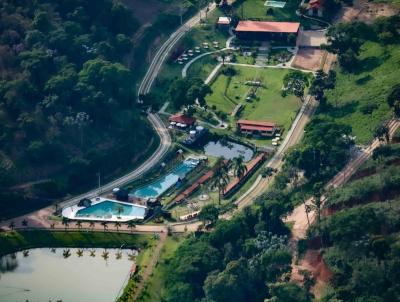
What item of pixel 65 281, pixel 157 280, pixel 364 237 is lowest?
→ pixel 157 280

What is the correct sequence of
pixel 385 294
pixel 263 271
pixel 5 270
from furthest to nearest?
1. pixel 5 270
2. pixel 263 271
3. pixel 385 294

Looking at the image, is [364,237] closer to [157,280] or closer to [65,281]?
[157,280]

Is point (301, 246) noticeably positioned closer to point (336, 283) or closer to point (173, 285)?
point (336, 283)

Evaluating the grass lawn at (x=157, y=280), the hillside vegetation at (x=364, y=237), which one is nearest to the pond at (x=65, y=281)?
the grass lawn at (x=157, y=280)

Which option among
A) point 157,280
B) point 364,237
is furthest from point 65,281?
point 364,237

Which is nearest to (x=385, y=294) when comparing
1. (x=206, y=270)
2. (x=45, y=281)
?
(x=206, y=270)

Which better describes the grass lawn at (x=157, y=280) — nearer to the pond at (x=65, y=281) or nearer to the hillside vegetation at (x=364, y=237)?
the pond at (x=65, y=281)

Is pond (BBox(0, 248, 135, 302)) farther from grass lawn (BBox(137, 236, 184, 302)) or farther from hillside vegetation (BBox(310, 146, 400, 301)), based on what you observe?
hillside vegetation (BBox(310, 146, 400, 301))

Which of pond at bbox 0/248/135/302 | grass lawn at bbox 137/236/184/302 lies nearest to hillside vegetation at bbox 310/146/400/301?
grass lawn at bbox 137/236/184/302

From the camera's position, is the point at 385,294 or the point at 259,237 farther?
the point at 259,237

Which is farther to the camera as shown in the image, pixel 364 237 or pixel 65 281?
pixel 65 281

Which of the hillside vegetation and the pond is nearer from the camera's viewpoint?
the hillside vegetation
